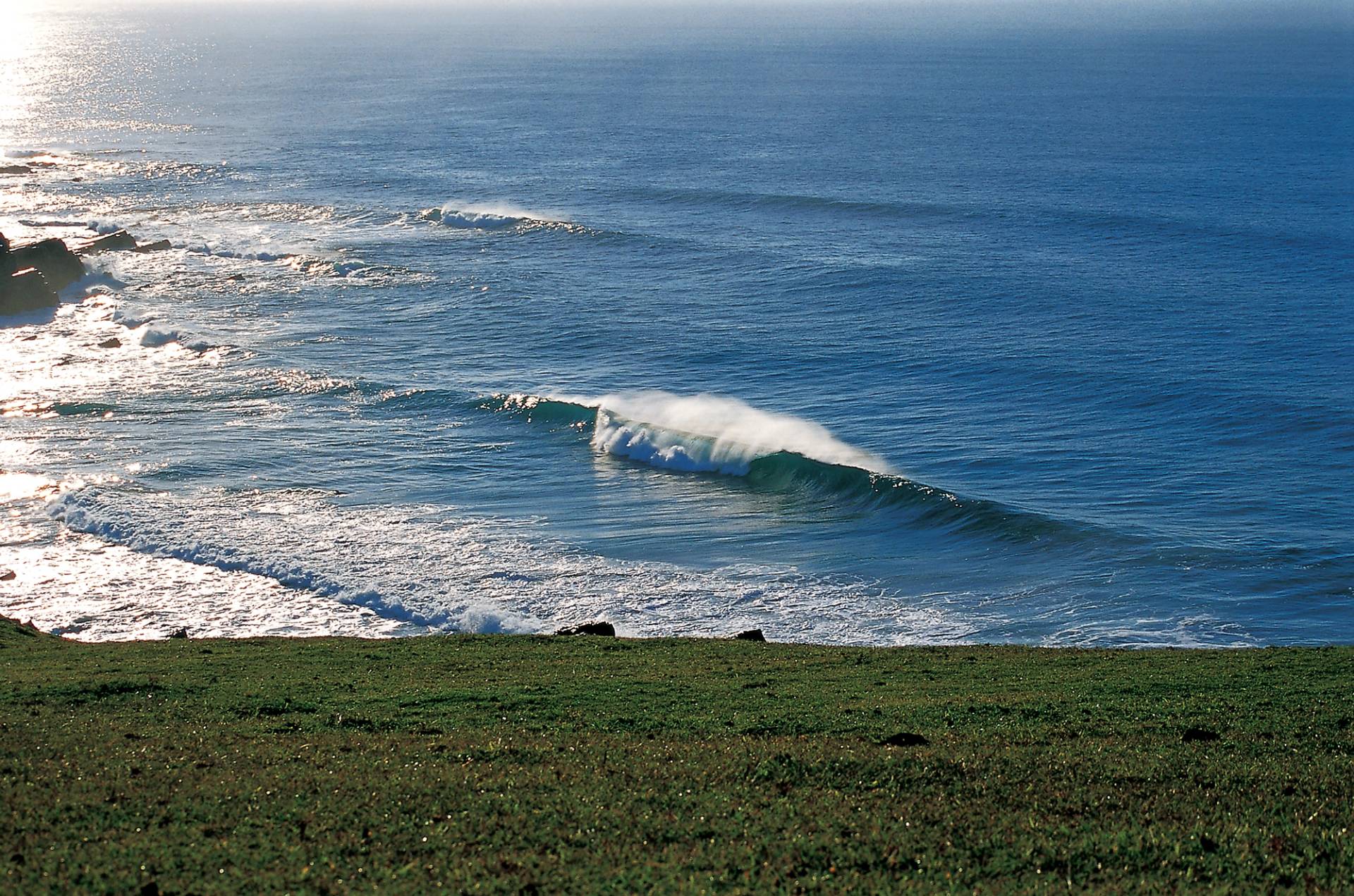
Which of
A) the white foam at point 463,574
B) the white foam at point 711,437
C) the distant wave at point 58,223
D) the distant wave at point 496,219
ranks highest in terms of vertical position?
the distant wave at point 496,219

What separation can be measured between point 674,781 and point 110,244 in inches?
2918

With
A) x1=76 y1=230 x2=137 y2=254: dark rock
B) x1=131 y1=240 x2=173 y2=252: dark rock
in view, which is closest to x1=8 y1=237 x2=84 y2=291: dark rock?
x1=76 y1=230 x2=137 y2=254: dark rock

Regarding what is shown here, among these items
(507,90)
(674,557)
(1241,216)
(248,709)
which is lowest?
(674,557)

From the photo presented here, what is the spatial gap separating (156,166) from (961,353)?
85417 mm

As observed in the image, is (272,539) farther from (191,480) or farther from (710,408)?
(710,408)

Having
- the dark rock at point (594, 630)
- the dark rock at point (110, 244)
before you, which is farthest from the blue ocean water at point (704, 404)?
the dark rock at point (594, 630)

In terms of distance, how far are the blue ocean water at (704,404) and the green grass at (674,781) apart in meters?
11.8

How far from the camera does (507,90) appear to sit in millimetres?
177875

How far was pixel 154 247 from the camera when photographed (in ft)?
255

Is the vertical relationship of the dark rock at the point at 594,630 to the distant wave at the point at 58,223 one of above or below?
below

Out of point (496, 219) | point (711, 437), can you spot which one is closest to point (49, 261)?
point (496, 219)

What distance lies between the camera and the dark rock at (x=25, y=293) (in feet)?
209

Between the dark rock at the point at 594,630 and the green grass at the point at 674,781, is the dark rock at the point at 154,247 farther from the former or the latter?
the green grass at the point at 674,781

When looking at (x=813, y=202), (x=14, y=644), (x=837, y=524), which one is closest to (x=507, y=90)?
Result: (x=813, y=202)
